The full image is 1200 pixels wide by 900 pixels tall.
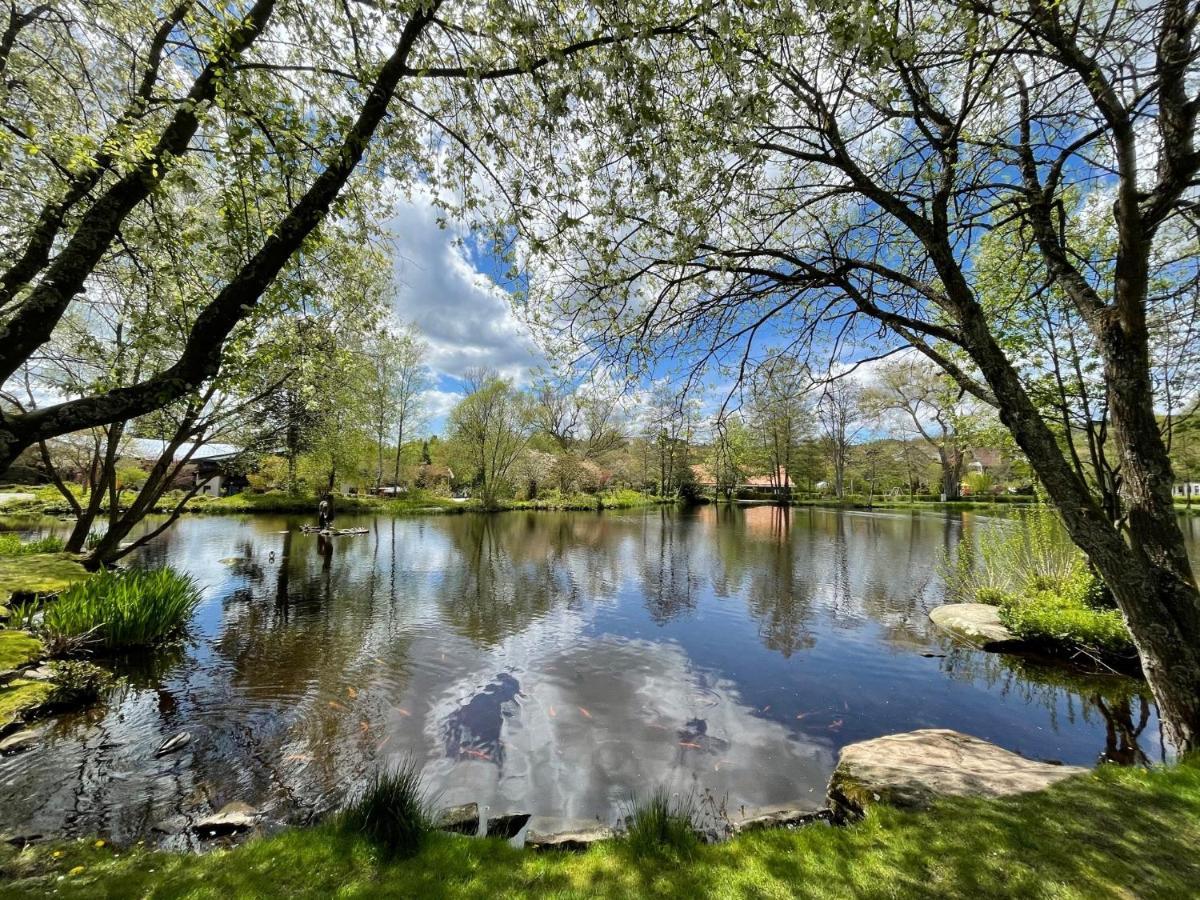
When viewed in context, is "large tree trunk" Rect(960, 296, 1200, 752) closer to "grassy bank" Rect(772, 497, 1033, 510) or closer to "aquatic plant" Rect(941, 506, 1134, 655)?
"aquatic plant" Rect(941, 506, 1134, 655)

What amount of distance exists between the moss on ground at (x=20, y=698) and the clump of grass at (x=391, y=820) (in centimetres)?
501

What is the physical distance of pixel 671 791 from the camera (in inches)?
198

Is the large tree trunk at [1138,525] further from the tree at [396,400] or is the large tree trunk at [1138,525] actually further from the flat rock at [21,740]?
the tree at [396,400]

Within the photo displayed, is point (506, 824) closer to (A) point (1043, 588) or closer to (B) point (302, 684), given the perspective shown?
(B) point (302, 684)

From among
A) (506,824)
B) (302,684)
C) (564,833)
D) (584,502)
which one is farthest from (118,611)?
(584,502)

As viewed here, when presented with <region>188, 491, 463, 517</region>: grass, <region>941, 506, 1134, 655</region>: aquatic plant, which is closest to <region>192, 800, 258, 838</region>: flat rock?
<region>941, 506, 1134, 655</region>: aquatic plant

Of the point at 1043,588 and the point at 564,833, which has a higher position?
the point at 1043,588

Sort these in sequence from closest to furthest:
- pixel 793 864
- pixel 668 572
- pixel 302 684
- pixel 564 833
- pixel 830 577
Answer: pixel 793 864, pixel 564 833, pixel 302 684, pixel 830 577, pixel 668 572

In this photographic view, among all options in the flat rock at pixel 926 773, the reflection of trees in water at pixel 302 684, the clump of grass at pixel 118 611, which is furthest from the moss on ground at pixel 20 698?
the flat rock at pixel 926 773

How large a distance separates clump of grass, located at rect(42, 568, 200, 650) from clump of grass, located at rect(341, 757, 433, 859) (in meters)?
7.02

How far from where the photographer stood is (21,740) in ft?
17.7

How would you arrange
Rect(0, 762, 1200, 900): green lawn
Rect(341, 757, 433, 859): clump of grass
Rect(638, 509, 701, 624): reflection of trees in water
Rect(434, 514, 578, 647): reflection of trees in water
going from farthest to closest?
Rect(638, 509, 701, 624): reflection of trees in water
Rect(434, 514, 578, 647): reflection of trees in water
Rect(341, 757, 433, 859): clump of grass
Rect(0, 762, 1200, 900): green lawn

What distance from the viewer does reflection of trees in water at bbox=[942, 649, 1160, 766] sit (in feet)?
20.4

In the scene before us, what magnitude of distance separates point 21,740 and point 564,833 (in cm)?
638
